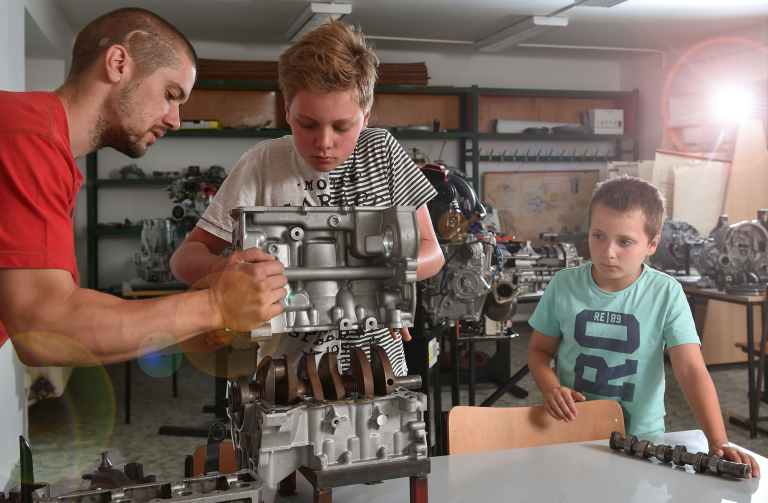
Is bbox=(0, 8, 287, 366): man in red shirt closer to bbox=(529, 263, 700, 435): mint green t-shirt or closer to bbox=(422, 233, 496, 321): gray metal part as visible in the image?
bbox=(529, 263, 700, 435): mint green t-shirt

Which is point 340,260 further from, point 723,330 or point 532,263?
point 723,330

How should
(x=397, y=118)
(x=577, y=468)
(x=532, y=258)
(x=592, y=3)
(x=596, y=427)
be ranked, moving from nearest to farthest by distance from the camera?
1. (x=577, y=468)
2. (x=596, y=427)
3. (x=532, y=258)
4. (x=592, y=3)
5. (x=397, y=118)

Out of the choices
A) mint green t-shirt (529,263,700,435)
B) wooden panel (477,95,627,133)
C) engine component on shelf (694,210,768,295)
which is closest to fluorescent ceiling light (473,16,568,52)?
wooden panel (477,95,627,133)

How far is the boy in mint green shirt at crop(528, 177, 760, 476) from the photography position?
5.07 ft

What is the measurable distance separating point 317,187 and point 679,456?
0.91 meters

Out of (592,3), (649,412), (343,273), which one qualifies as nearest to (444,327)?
(649,412)

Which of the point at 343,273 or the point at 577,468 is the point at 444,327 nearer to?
the point at 577,468

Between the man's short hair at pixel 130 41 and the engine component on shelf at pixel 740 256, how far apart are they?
140 inches

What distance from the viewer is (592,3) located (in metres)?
4.79

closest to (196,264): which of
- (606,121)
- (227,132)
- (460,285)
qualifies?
(460,285)

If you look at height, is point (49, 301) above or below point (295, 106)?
below

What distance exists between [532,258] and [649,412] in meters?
1.64

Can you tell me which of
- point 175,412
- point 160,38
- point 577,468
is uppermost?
point 160,38

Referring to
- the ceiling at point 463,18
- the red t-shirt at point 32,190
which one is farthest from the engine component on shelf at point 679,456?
the ceiling at point 463,18
